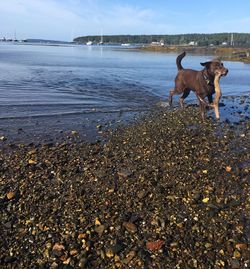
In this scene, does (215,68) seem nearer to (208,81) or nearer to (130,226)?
(208,81)

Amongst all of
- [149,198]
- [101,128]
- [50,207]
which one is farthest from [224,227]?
[101,128]

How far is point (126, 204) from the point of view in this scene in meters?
4.87

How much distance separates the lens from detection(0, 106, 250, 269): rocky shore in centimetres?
383

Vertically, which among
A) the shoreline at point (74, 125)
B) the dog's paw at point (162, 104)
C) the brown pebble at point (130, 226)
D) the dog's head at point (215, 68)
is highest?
the dog's head at point (215, 68)

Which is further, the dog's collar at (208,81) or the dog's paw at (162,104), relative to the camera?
the dog's paw at (162,104)

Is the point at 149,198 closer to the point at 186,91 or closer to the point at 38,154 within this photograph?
the point at 38,154

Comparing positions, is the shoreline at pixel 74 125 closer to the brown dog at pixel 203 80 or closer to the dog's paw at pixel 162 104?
the dog's paw at pixel 162 104

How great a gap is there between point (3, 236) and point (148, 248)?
1785 millimetres

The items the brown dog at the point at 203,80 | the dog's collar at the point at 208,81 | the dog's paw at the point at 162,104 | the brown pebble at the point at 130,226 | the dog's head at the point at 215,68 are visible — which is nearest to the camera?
the brown pebble at the point at 130,226

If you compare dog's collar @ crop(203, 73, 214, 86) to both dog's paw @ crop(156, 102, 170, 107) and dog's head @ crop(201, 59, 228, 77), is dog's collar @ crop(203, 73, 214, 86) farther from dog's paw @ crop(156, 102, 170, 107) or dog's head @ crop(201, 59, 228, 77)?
dog's paw @ crop(156, 102, 170, 107)

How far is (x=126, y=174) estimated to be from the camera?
19.1 feet

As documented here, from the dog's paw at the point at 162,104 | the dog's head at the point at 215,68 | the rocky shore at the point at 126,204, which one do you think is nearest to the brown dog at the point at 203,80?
the dog's head at the point at 215,68

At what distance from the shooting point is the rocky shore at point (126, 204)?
12.6ft

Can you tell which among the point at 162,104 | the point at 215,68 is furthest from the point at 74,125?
the point at 162,104
